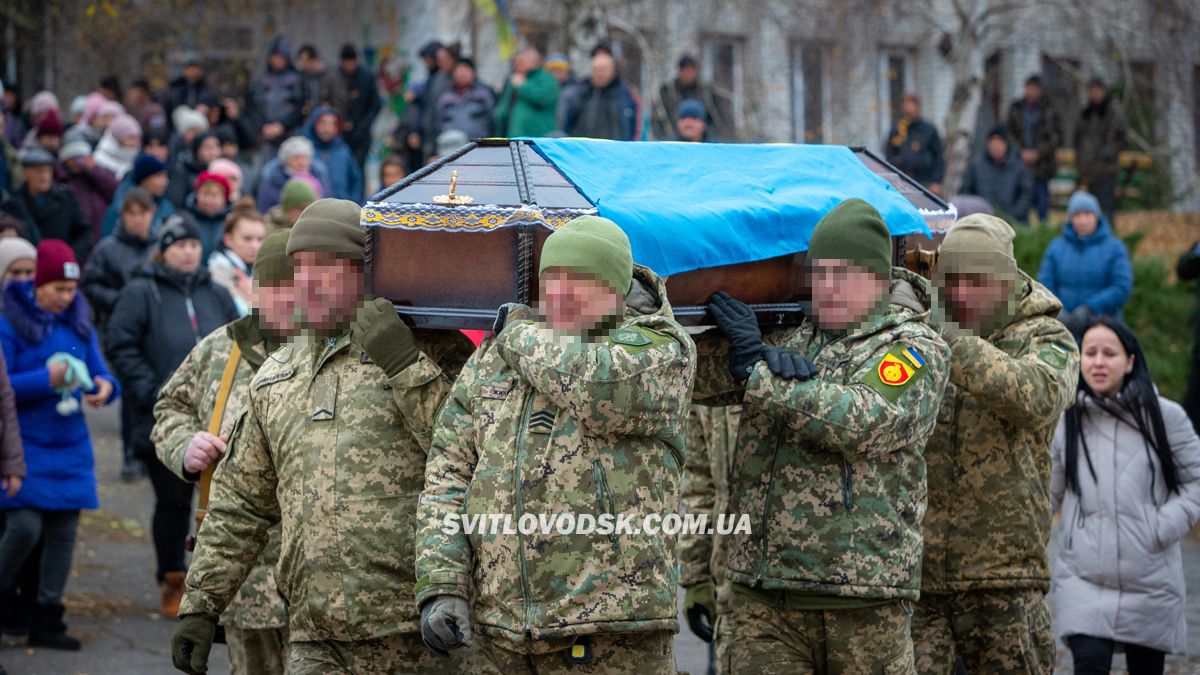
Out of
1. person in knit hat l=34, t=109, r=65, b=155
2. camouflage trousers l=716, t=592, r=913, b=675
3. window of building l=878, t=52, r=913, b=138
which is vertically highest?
window of building l=878, t=52, r=913, b=138

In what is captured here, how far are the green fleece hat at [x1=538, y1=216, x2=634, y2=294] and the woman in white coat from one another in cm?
272

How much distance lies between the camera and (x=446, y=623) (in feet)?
12.0

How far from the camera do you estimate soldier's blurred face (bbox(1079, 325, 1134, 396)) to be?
5.68m

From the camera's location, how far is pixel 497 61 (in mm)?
20641

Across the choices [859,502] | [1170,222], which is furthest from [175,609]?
[1170,222]

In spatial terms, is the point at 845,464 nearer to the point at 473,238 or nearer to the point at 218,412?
the point at 473,238


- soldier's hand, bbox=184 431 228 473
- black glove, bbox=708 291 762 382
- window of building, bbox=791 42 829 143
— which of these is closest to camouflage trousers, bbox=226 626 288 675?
soldier's hand, bbox=184 431 228 473

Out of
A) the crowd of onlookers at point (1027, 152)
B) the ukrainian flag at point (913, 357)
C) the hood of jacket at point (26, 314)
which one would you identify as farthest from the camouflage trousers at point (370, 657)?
the crowd of onlookers at point (1027, 152)

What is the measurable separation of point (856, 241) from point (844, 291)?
16 cm

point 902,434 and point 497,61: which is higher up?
point 497,61

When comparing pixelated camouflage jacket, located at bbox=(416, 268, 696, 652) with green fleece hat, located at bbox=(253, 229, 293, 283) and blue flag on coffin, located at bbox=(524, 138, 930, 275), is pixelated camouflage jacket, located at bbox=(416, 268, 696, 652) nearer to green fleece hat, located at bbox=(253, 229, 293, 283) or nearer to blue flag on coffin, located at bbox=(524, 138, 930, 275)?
blue flag on coffin, located at bbox=(524, 138, 930, 275)

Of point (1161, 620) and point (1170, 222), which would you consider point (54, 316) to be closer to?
point (1161, 620)

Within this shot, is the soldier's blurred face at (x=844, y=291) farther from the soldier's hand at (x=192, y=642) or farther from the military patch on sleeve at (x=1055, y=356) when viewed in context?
the soldier's hand at (x=192, y=642)

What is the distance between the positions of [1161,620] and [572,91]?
8.66 metres
